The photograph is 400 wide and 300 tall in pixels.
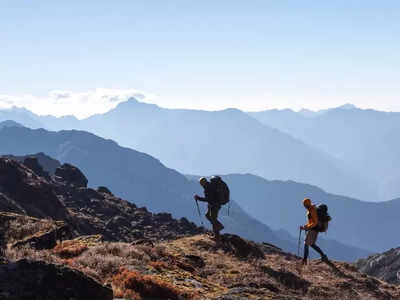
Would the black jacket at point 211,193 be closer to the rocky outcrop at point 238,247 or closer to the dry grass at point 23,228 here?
the rocky outcrop at point 238,247

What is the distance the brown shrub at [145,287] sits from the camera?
9.10m

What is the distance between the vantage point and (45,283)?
6.47 meters

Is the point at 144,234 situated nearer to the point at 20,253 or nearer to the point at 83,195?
the point at 83,195

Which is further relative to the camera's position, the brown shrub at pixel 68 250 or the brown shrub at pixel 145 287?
the brown shrub at pixel 68 250

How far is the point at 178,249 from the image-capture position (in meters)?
17.8

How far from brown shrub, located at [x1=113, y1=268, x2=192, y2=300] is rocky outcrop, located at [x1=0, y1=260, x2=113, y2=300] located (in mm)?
1997

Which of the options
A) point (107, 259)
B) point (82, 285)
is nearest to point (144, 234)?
point (107, 259)

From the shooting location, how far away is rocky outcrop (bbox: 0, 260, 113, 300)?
6164 millimetres

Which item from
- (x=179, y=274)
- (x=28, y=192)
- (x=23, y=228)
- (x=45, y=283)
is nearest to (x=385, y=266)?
(x=28, y=192)

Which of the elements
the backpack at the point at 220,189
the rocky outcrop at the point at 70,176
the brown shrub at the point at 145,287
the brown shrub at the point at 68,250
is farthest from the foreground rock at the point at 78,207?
the brown shrub at the point at 145,287

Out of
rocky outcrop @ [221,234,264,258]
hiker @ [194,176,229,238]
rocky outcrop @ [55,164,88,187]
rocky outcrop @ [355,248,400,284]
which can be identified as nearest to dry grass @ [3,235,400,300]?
rocky outcrop @ [221,234,264,258]

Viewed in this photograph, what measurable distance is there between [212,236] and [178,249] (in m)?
4.31

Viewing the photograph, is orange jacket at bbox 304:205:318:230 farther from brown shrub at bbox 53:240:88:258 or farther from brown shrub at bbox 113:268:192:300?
brown shrub at bbox 113:268:192:300

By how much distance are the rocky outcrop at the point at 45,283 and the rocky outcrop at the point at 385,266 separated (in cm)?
5264
